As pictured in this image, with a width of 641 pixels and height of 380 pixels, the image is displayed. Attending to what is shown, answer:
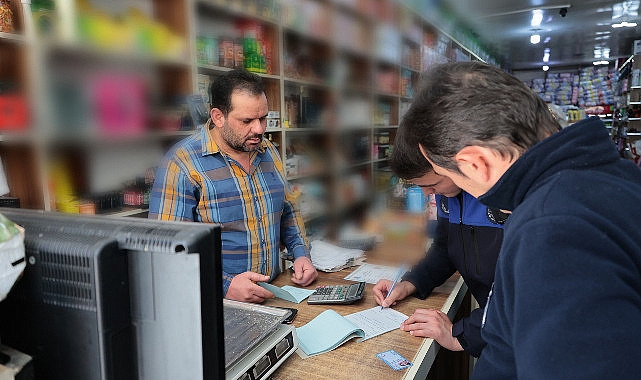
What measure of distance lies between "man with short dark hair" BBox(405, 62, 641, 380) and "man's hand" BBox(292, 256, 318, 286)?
0.83 m

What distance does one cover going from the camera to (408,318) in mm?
1295

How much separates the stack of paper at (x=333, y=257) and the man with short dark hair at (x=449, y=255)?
1.10ft

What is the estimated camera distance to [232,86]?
72.0 inches

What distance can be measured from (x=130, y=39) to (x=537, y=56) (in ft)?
33.5

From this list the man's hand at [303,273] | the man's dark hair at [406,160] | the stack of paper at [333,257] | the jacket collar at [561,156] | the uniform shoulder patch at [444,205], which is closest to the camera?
the jacket collar at [561,156]

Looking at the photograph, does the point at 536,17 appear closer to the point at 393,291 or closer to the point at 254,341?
the point at 393,291

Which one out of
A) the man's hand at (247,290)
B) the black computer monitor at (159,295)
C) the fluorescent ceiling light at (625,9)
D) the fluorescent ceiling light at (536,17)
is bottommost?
the man's hand at (247,290)

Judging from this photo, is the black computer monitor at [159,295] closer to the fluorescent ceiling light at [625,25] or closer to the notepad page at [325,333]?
the notepad page at [325,333]

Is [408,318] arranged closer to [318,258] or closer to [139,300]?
[318,258]

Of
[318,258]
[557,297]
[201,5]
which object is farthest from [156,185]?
[557,297]

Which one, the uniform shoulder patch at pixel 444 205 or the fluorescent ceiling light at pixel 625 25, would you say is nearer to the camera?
the uniform shoulder patch at pixel 444 205

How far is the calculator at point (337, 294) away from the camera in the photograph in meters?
1.42

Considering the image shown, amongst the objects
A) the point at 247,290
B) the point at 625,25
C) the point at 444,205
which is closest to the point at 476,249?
the point at 444,205

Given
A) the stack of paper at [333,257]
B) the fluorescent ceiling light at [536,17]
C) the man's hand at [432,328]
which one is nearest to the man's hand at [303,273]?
the stack of paper at [333,257]
